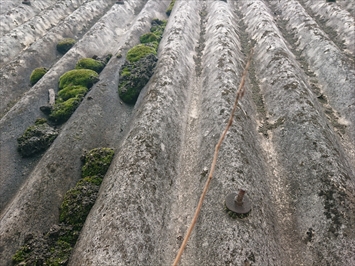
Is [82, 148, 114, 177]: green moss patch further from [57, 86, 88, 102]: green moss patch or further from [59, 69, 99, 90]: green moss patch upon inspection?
[59, 69, 99, 90]: green moss patch

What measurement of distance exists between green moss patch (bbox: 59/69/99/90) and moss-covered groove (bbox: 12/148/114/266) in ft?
43.3

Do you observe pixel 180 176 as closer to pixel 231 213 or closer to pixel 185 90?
pixel 231 213

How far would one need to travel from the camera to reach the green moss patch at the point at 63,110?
27891 millimetres

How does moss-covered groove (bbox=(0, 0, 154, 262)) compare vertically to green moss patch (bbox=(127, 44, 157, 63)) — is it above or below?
below

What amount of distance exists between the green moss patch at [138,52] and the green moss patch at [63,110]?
1061cm

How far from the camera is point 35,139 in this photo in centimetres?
2452

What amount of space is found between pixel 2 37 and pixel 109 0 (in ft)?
101

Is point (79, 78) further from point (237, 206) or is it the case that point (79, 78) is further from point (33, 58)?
point (237, 206)

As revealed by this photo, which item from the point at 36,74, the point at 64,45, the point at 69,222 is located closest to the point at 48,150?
the point at 69,222

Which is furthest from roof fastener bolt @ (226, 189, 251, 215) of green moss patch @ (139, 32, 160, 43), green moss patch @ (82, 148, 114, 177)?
green moss patch @ (139, 32, 160, 43)

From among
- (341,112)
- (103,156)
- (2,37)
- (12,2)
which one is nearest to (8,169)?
(103,156)

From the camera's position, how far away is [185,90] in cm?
3020

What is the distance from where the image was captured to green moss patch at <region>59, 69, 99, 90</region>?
32125 millimetres

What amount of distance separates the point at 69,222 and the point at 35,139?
1083cm
